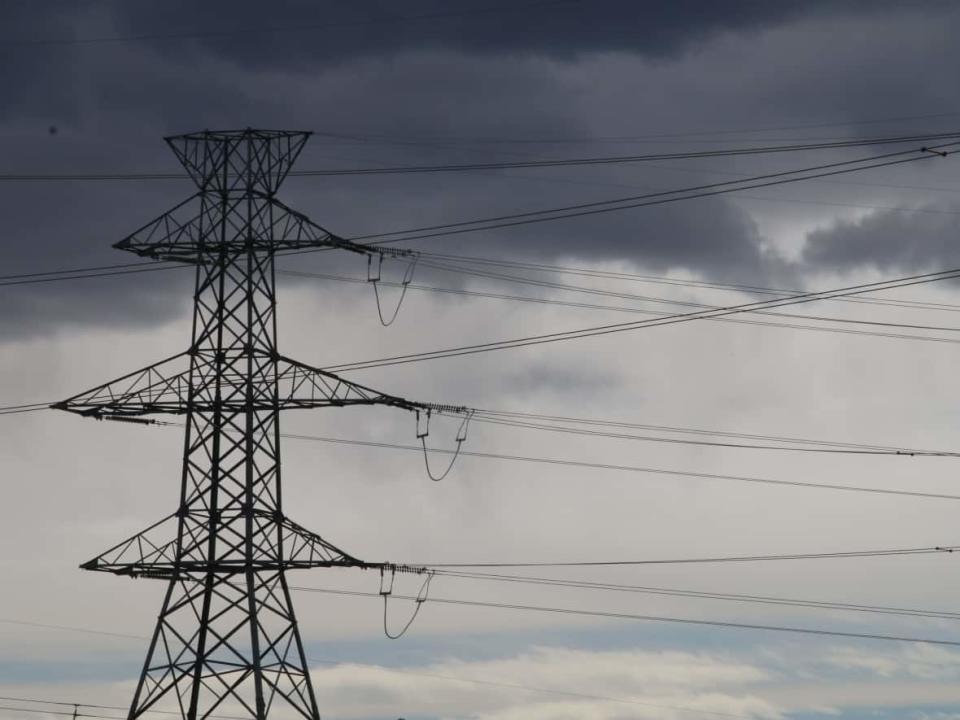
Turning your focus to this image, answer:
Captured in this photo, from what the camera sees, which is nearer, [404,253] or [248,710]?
[248,710]

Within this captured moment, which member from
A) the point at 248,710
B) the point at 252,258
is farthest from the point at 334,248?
the point at 248,710

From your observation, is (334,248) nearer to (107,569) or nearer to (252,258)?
(252,258)

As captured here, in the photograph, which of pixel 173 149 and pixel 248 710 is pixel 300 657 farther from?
pixel 173 149

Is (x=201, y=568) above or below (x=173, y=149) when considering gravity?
below

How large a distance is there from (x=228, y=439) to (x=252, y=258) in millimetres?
7412

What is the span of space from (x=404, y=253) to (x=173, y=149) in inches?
406

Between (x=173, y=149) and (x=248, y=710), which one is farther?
(x=173, y=149)

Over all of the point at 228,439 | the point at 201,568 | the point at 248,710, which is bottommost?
the point at 248,710

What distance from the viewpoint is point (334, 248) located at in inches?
2938

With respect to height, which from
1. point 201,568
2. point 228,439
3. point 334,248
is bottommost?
point 201,568

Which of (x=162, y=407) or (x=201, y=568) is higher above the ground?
(x=162, y=407)

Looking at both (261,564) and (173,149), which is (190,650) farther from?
(173,149)

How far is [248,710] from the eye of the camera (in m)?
72.2

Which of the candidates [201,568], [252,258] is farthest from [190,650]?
[252,258]
